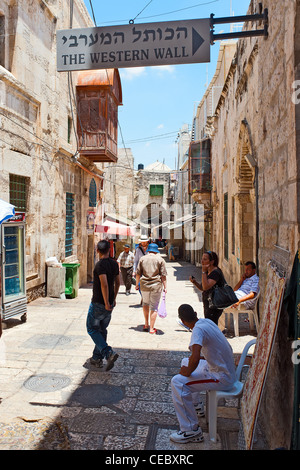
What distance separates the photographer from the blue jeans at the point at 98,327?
5051mm

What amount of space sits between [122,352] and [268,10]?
461 centimetres

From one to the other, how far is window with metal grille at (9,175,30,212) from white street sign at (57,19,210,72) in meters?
5.08

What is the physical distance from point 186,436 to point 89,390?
1535 millimetres

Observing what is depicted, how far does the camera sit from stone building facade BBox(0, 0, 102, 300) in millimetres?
8492

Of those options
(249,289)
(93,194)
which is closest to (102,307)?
(249,289)

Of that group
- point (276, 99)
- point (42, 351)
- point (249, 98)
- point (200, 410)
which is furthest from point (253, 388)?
point (249, 98)

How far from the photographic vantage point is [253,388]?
280 centimetres

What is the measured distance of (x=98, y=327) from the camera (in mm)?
5102

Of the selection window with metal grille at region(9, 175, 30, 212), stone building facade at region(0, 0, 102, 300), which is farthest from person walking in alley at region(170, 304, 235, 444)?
window with metal grille at region(9, 175, 30, 212)

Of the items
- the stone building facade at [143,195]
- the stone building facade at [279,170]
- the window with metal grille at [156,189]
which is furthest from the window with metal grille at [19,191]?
the window with metal grille at [156,189]

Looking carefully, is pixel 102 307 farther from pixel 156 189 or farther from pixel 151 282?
pixel 156 189

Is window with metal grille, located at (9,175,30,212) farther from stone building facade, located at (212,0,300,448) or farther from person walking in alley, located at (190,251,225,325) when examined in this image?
stone building facade, located at (212,0,300,448)

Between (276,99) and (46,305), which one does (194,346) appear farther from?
(46,305)

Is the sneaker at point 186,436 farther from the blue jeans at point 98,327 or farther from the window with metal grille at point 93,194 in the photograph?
the window with metal grille at point 93,194
